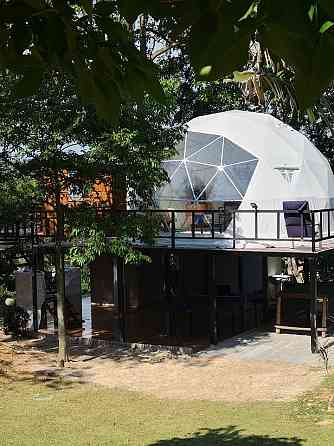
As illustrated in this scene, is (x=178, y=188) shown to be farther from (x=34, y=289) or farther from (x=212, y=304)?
(x=34, y=289)

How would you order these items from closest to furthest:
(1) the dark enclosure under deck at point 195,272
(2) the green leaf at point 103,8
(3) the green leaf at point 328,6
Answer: (3) the green leaf at point 328,6 < (2) the green leaf at point 103,8 < (1) the dark enclosure under deck at point 195,272

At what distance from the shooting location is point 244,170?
19.3 metres

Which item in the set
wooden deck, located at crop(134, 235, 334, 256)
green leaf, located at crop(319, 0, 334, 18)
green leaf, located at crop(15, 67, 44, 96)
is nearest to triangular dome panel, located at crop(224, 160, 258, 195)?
wooden deck, located at crop(134, 235, 334, 256)

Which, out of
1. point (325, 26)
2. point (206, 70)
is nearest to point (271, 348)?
point (206, 70)

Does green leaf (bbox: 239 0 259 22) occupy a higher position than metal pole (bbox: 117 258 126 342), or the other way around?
green leaf (bbox: 239 0 259 22)

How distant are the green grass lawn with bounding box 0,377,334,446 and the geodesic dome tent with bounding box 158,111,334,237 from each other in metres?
8.11

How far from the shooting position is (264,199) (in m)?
18.9

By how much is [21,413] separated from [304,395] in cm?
482

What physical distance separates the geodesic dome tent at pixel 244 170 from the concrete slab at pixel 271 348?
10.2 ft

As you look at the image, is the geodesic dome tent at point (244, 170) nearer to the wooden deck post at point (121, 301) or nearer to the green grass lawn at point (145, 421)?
the wooden deck post at point (121, 301)

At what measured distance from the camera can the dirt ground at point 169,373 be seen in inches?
478

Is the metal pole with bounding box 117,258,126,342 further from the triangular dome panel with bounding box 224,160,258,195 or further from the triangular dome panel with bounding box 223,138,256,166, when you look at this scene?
the triangular dome panel with bounding box 223,138,256,166

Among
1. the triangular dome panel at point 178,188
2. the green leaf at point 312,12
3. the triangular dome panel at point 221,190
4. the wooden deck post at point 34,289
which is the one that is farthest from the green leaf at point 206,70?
the triangular dome panel at point 178,188

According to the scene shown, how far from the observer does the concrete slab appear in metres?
14.6
